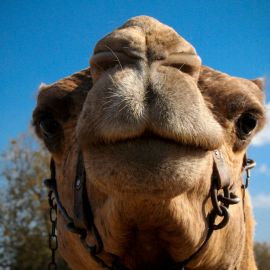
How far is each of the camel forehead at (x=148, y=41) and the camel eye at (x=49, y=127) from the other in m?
1.14

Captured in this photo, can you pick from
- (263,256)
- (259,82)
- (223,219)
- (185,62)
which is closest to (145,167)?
(185,62)

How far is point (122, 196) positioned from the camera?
255 centimetres

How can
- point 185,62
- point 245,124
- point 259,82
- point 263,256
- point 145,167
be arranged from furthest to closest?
1. point 263,256
2. point 259,82
3. point 245,124
4. point 185,62
5. point 145,167

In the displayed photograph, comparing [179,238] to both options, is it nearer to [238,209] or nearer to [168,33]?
[238,209]

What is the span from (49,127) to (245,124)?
1.68 meters

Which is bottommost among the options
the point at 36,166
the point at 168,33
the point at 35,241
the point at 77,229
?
the point at 77,229

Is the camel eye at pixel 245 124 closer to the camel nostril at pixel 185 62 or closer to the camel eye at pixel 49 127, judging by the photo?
the camel nostril at pixel 185 62

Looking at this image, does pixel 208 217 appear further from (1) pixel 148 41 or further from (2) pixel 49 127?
(2) pixel 49 127

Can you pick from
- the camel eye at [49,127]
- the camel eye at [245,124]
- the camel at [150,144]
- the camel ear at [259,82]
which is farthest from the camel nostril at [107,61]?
the camel ear at [259,82]

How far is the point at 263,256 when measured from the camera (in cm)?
3191

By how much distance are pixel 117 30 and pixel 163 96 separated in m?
0.69

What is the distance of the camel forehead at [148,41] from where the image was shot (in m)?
2.62

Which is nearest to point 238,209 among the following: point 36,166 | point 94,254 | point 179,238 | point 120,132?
point 179,238

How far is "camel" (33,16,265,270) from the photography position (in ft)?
8.00
